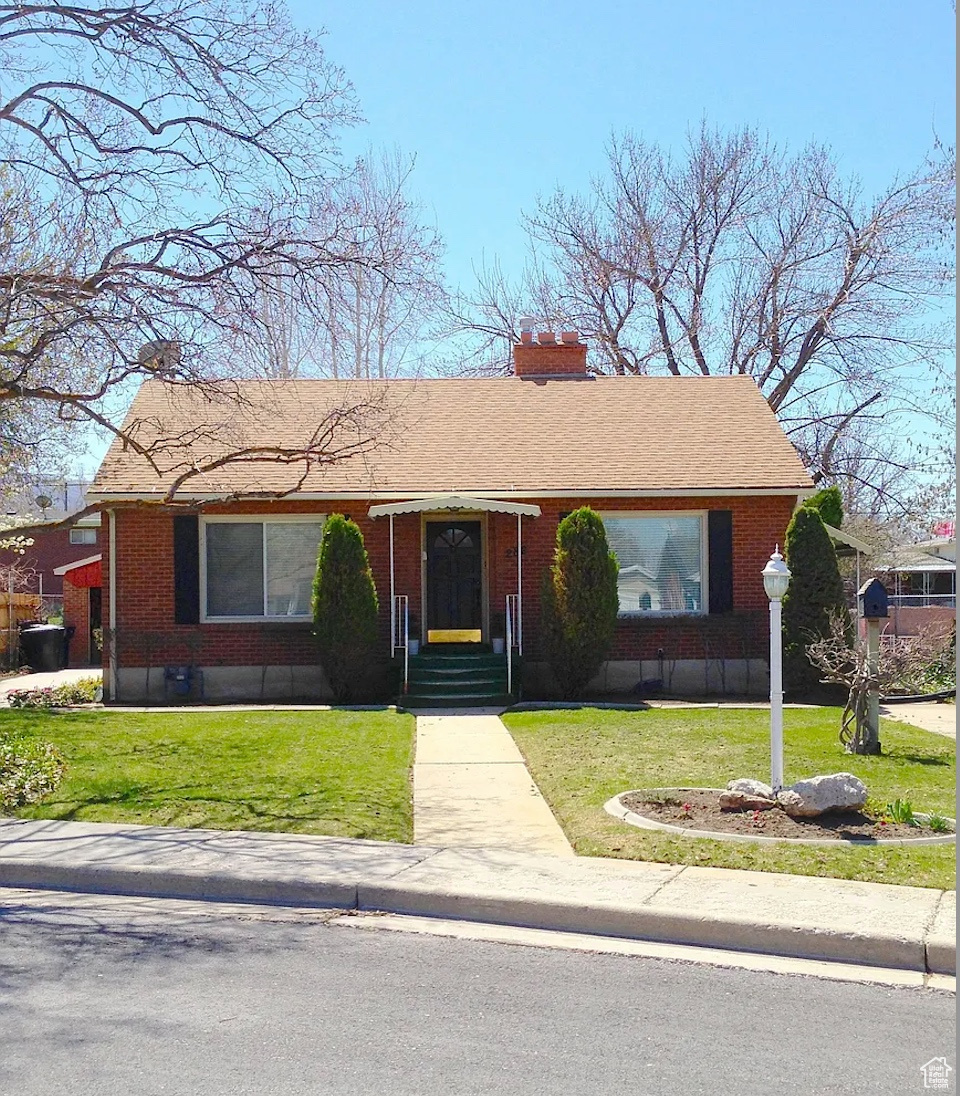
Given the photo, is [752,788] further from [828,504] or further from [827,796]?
[828,504]

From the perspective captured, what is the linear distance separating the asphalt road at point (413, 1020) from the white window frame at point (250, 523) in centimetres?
1134

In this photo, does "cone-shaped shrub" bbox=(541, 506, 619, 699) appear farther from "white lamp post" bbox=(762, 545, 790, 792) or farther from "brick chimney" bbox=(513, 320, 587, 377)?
"white lamp post" bbox=(762, 545, 790, 792)

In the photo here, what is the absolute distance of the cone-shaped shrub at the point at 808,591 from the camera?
16625 millimetres

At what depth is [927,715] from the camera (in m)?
15.8

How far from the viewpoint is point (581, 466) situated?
18641 millimetres

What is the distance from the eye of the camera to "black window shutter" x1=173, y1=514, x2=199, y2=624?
57.8ft

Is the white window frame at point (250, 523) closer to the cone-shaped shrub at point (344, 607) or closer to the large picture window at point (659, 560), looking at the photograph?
the cone-shaped shrub at point (344, 607)

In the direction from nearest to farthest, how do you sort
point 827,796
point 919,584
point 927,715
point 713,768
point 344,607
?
point 827,796
point 713,768
point 927,715
point 344,607
point 919,584

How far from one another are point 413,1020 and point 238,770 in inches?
243

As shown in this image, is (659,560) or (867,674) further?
(659,560)

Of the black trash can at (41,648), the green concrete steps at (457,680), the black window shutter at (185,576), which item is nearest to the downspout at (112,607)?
the black window shutter at (185,576)

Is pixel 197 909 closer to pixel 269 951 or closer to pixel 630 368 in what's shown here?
pixel 269 951

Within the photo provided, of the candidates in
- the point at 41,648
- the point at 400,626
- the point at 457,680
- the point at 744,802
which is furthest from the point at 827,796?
the point at 41,648

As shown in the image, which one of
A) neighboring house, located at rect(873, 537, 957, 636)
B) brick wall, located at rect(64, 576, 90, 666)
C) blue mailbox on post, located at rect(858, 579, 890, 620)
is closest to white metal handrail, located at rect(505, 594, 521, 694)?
blue mailbox on post, located at rect(858, 579, 890, 620)
